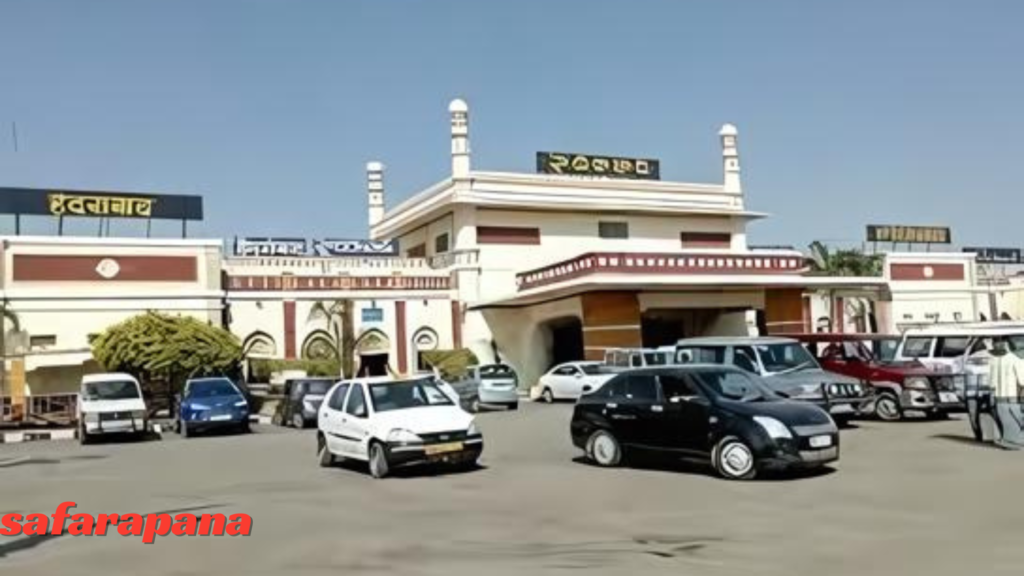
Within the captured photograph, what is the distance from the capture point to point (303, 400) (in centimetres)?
2838

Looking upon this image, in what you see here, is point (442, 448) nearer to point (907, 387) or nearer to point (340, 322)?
point (907, 387)

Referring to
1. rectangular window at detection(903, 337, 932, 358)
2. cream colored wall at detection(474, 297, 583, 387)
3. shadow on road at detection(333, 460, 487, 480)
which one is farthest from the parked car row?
cream colored wall at detection(474, 297, 583, 387)

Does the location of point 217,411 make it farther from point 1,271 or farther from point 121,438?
point 1,271

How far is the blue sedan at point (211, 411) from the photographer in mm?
26328

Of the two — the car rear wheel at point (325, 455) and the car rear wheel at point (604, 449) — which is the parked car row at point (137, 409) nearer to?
the car rear wheel at point (325, 455)

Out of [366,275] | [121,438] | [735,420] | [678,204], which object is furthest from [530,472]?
[678,204]

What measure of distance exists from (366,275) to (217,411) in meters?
17.8

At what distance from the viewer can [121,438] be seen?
2633cm

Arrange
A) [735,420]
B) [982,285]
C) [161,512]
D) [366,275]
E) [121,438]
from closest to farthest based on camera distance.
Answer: [161,512] < [735,420] < [121,438] < [366,275] < [982,285]

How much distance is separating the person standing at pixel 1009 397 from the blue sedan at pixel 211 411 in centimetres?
1873

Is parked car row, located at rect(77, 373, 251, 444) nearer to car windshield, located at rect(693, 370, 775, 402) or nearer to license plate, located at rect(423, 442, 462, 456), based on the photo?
license plate, located at rect(423, 442, 462, 456)

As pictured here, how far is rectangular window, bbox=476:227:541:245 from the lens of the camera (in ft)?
147

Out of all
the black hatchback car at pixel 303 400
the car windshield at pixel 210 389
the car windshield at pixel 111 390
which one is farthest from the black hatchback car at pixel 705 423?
the car windshield at pixel 111 390

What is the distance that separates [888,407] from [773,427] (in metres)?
9.07
